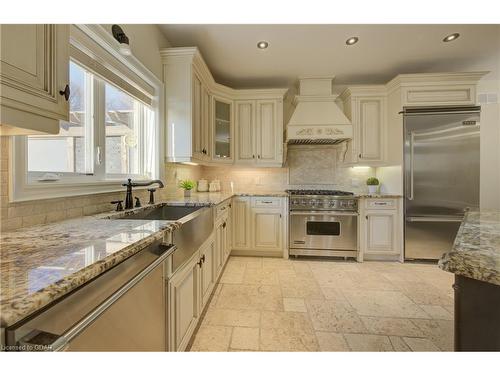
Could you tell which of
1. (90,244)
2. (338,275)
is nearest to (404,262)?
(338,275)

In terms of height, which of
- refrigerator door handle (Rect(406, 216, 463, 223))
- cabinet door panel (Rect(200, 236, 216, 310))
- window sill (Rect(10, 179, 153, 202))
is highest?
window sill (Rect(10, 179, 153, 202))

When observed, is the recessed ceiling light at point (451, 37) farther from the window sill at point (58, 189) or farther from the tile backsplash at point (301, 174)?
the window sill at point (58, 189)

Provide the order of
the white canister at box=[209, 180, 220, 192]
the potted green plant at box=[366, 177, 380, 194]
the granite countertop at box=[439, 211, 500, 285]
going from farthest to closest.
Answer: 1. the white canister at box=[209, 180, 220, 192]
2. the potted green plant at box=[366, 177, 380, 194]
3. the granite countertop at box=[439, 211, 500, 285]

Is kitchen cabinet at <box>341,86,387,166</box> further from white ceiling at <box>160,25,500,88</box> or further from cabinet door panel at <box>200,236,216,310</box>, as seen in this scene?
cabinet door panel at <box>200,236,216,310</box>

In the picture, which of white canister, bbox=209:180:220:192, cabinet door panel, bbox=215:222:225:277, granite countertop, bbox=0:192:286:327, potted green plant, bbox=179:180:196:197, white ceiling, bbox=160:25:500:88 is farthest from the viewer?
white canister, bbox=209:180:220:192

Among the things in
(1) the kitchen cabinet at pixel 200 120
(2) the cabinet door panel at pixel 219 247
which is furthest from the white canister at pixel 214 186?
(2) the cabinet door panel at pixel 219 247

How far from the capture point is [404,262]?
2.87 meters

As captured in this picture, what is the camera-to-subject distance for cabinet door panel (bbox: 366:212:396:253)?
290 cm

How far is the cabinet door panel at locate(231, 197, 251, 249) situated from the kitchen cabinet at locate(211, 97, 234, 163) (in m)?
0.68

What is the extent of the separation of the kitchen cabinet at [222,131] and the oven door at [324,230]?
129cm

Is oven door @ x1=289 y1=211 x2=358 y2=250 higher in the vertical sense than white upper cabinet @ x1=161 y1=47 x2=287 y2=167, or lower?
lower

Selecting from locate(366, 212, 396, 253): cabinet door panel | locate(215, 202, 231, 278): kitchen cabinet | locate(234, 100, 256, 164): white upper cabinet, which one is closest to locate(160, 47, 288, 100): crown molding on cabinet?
locate(234, 100, 256, 164): white upper cabinet

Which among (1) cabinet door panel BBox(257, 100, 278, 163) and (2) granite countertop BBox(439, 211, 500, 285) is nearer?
(2) granite countertop BBox(439, 211, 500, 285)
